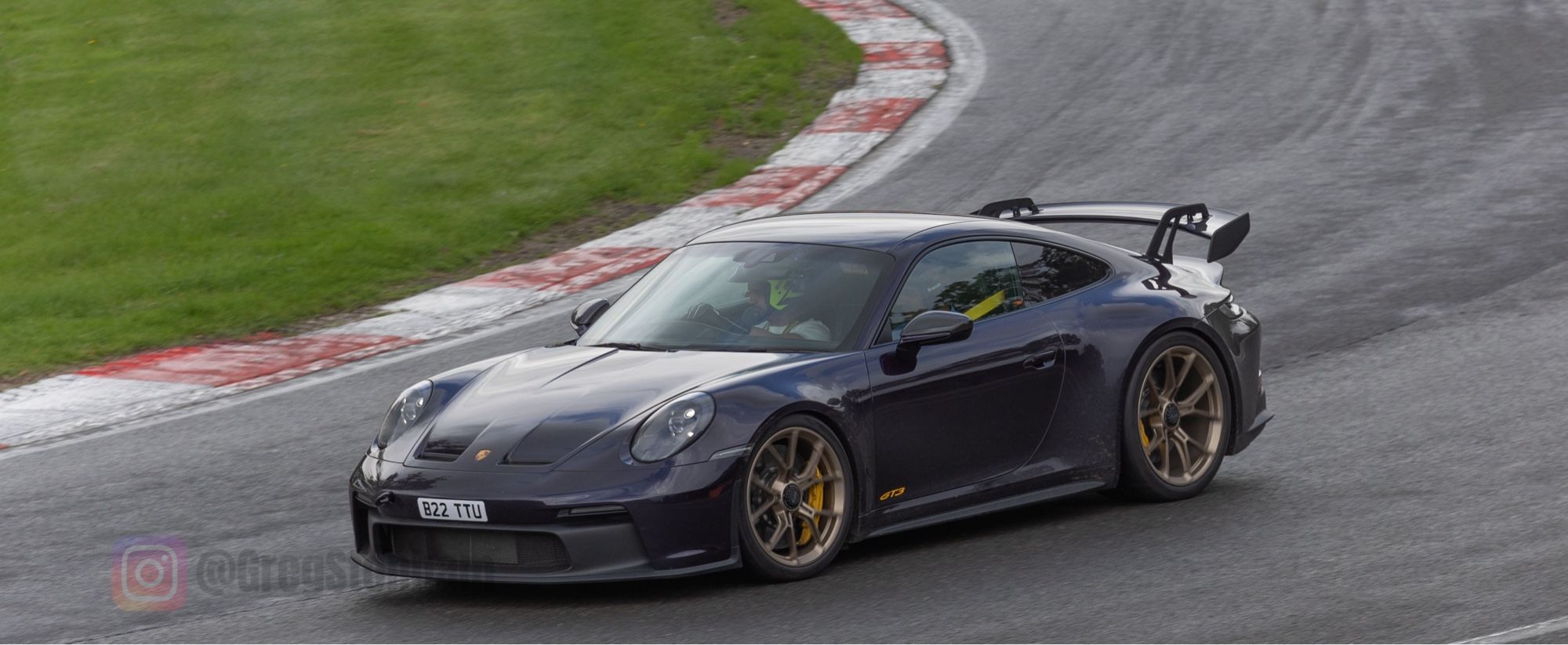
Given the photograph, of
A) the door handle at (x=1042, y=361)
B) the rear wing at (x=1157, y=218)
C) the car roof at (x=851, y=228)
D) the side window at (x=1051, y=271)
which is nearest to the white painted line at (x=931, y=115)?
the rear wing at (x=1157, y=218)

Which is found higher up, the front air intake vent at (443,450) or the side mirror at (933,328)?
the side mirror at (933,328)

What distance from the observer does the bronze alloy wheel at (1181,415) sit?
719 cm

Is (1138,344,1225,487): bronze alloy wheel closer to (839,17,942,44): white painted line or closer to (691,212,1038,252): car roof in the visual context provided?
(691,212,1038,252): car roof

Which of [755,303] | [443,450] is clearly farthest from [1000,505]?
[443,450]

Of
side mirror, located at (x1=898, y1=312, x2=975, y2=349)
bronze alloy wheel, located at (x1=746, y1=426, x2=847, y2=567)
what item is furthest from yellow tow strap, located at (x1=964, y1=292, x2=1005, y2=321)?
bronze alloy wheel, located at (x1=746, y1=426, x2=847, y2=567)

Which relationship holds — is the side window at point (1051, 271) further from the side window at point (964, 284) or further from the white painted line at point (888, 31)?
the white painted line at point (888, 31)

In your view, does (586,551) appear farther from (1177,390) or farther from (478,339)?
(478,339)

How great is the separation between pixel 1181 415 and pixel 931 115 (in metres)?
8.96

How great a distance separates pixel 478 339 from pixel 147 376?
1.89 metres

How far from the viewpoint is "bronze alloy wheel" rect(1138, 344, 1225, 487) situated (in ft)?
23.6

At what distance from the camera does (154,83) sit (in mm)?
16688

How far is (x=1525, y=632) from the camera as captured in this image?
522 cm

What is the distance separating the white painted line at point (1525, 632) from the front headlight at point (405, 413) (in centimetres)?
350

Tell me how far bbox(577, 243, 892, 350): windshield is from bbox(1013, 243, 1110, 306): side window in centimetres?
63
